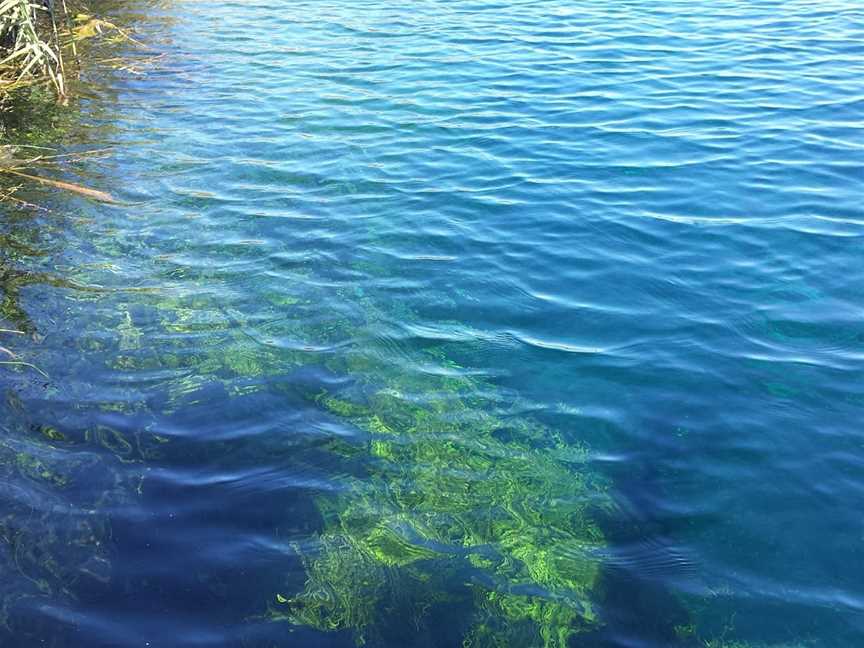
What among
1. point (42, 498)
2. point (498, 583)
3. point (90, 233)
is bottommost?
point (498, 583)

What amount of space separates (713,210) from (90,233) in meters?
6.49

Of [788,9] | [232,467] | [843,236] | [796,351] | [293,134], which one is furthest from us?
[788,9]

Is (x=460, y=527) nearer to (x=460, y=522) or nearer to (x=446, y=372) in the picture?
(x=460, y=522)

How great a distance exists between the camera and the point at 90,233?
8031mm

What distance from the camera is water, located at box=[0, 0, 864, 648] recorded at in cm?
442

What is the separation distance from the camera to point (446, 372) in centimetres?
631

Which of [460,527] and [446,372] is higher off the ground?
[446,372]

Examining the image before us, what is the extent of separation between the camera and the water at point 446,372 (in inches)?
174

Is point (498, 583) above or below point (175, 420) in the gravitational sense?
below

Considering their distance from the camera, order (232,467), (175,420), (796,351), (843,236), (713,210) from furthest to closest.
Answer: (713,210) < (843,236) < (796,351) < (175,420) < (232,467)

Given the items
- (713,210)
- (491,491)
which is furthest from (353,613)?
(713,210)

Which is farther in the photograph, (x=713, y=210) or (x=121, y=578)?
(x=713, y=210)

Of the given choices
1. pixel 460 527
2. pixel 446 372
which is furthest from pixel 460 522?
pixel 446 372

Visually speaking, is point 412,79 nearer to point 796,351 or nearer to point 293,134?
point 293,134
